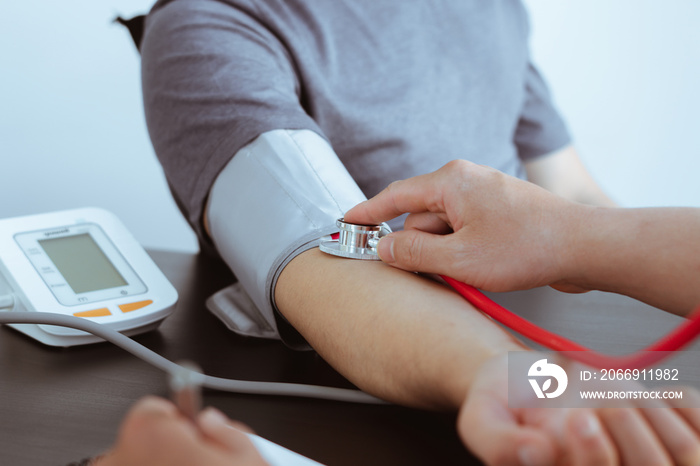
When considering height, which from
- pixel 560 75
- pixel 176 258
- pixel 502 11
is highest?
pixel 502 11

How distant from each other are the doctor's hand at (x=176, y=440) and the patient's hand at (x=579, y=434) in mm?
114

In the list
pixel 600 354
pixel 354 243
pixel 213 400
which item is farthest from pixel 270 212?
pixel 600 354

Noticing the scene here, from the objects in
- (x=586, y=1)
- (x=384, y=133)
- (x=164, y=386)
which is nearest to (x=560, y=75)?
(x=586, y=1)

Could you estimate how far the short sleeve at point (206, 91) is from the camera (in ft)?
2.19

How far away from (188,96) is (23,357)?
1.02 feet

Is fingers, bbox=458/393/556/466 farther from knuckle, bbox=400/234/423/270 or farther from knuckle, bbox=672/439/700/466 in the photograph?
knuckle, bbox=400/234/423/270

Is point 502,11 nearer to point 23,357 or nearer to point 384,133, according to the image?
point 384,133

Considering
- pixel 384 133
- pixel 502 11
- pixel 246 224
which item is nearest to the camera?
pixel 246 224

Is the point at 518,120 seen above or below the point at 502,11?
below

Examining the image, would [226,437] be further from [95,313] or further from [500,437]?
[95,313]

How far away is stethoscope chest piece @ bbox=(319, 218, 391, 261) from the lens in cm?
56

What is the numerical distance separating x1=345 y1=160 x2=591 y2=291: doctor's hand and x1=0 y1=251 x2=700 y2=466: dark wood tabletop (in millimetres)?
125

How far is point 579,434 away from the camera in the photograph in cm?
29

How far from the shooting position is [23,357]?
21.5 inches
